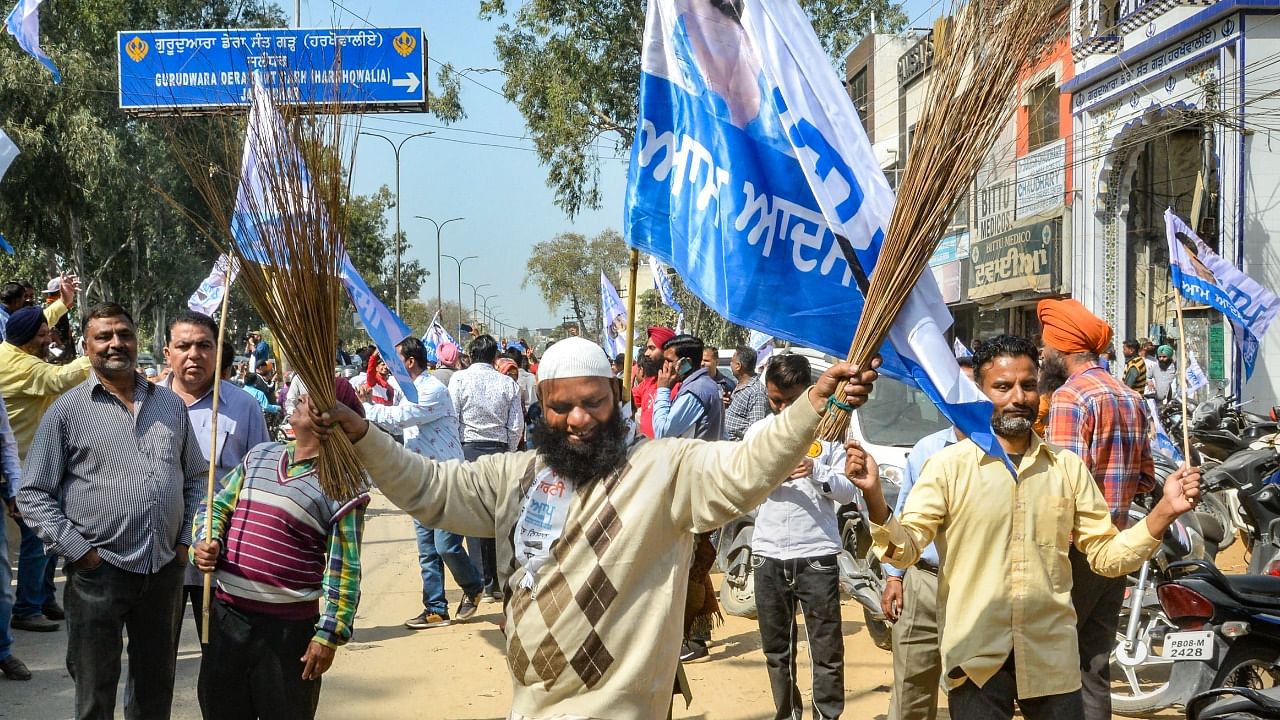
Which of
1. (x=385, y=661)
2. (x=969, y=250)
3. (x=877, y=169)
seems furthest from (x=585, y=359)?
(x=969, y=250)

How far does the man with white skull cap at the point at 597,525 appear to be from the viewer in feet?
9.38

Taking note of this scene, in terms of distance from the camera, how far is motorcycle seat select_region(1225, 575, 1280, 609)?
→ 15.8ft

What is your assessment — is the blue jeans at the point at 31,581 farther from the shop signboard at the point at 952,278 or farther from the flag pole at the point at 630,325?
the shop signboard at the point at 952,278

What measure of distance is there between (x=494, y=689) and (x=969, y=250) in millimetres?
21006

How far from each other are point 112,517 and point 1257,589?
4.70 meters

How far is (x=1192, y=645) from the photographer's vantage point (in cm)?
488

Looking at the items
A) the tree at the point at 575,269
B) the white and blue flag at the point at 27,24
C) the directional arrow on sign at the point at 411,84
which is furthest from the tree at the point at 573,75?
the tree at the point at 575,269

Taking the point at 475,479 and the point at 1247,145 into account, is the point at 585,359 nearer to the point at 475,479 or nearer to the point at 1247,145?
the point at 475,479

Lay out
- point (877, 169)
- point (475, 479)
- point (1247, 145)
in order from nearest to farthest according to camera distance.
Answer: point (475, 479), point (877, 169), point (1247, 145)

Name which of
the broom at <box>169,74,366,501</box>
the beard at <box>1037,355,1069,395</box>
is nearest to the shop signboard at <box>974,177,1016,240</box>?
the beard at <box>1037,355,1069,395</box>

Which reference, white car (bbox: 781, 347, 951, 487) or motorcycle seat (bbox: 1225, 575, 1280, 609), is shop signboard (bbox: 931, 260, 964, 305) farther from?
motorcycle seat (bbox: 1225, 575, 1280, 609)

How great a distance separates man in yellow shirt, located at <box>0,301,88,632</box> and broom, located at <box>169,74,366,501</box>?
4400mm

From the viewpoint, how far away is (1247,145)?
1452 cm

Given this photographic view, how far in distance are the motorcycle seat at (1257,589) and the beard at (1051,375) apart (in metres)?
1.17
